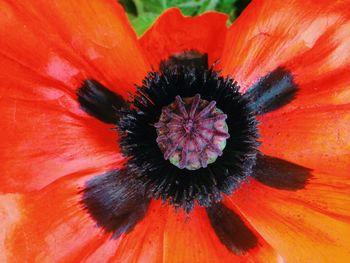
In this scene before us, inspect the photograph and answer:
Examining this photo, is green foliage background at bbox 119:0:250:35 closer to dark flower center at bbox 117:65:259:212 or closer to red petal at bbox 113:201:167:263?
dark flower center at bbox 117:65:259:212

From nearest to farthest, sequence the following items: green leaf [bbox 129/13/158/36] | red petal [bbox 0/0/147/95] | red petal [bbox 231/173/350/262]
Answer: red petal [bbox 0/0/147/95] → red petal [bbox 231/173/350/262] → green leaf [bbox 129/13/158/36]

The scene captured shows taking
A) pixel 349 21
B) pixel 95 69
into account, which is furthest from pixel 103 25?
pixel 349 21

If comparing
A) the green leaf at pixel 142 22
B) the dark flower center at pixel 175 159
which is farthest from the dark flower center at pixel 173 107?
the green leaf at pixel 142 22

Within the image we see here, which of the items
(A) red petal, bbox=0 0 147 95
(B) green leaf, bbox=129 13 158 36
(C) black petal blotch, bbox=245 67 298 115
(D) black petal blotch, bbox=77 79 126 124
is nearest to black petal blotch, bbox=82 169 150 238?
(D) black petal blotch, bbox=77 79 126 124

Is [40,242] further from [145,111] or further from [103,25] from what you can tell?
[103,25]

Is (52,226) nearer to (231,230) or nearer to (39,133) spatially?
(39,133)

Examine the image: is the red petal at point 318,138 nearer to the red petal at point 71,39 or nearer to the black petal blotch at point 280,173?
the black petal blotch at point 280,173
